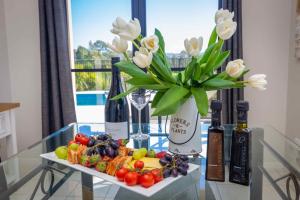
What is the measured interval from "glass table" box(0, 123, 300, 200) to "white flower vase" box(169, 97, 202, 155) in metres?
0.09

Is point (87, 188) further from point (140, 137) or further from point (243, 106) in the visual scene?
point (243, 106)

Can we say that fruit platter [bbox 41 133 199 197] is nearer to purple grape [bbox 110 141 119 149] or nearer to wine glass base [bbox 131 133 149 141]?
purple grape [bbox 110 141 119 149]

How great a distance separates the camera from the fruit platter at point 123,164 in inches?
30.7

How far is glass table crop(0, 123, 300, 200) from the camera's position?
92 cm

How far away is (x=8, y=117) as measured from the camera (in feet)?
6.73

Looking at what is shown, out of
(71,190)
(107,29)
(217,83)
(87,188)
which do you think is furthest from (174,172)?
(107,29)

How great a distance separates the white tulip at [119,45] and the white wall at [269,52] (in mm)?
2018

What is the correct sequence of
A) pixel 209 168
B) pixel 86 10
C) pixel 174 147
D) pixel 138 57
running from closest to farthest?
pixel 138 57
pixel 209 168
pixel 174 147
pixel 86 10

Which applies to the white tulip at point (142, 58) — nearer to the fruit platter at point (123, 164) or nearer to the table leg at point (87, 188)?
the fruit platter at point (123, 164)

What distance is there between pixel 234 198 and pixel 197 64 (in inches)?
19.3

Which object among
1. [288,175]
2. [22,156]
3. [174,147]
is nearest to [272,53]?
[288,175]

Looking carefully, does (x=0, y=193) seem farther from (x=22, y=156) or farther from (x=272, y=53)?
(x=272, y=53)

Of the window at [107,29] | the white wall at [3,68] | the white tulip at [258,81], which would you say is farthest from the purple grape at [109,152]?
the white wall at [3,68]

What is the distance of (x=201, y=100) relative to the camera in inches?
35.4
